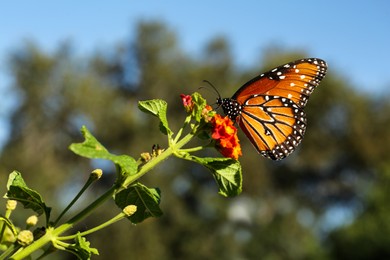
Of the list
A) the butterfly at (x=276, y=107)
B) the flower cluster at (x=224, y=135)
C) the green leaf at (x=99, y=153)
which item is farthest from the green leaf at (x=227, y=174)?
the butterfly at (x=276, y=107)

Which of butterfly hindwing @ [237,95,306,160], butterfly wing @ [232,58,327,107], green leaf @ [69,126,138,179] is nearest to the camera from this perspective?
green leaf @ [69,126,138,179]

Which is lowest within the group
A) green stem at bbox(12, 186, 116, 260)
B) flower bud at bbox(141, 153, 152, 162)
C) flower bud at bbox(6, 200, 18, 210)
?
green stem at bbox(12, 186, 116, 260)

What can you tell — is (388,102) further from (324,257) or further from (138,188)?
(138,188)

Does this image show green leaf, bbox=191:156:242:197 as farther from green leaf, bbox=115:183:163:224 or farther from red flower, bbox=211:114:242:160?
green leaf, bbox=115:183:163:224

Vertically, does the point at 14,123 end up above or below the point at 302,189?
above

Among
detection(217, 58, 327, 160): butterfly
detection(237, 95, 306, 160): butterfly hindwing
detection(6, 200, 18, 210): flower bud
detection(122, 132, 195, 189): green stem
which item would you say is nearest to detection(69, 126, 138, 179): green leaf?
detection(122, 132, 195, 189): green stem

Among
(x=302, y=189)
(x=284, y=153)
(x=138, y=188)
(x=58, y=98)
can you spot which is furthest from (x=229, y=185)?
(x=302, y=189)

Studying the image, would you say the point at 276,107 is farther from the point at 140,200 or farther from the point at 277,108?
the point at 140,200
